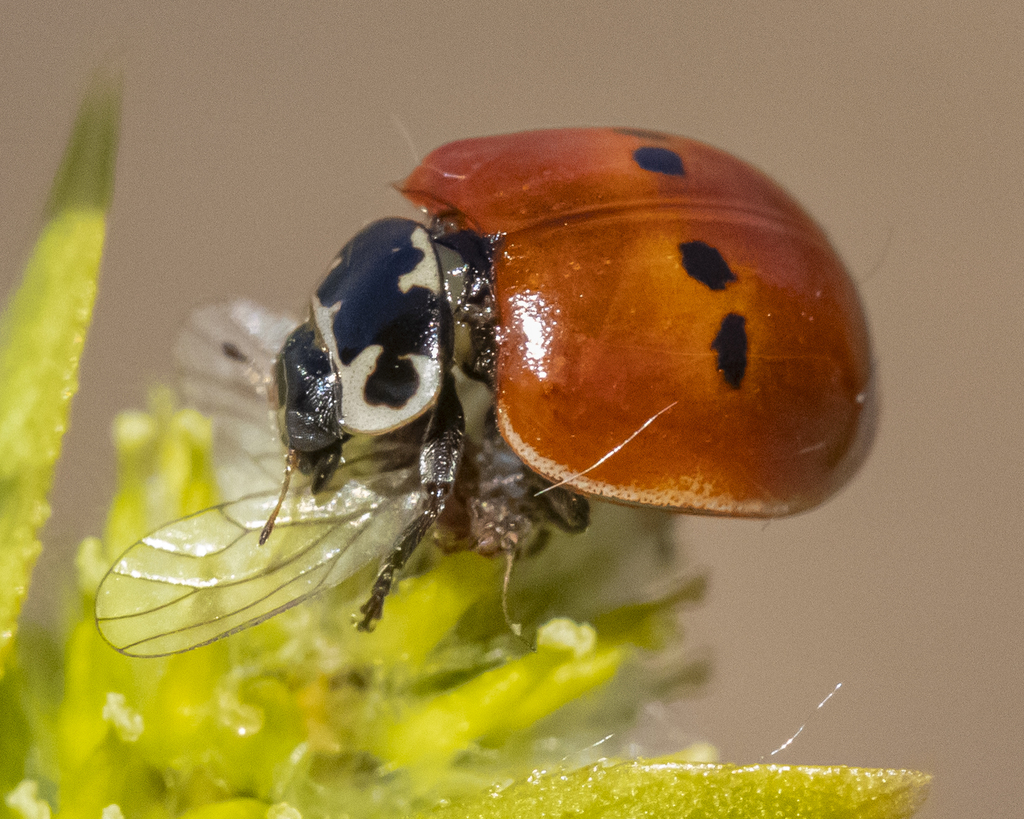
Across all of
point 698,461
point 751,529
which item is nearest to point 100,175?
point 698,461

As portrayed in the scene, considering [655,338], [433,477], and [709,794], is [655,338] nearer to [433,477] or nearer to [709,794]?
[433,477]

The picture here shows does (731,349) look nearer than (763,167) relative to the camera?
Yes

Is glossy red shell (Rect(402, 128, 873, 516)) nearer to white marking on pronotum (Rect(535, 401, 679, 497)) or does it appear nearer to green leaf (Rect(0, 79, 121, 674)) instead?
white marking on pronotum (Rect(535, 401, 679, 497))

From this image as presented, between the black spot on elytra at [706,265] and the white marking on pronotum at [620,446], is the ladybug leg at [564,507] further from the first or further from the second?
the black spot on elytra at [706,265]

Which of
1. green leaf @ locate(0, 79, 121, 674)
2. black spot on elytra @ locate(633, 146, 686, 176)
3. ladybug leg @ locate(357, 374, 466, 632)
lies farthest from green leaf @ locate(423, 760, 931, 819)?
black spot on elytra @ locate(633, 146, 686, 176)

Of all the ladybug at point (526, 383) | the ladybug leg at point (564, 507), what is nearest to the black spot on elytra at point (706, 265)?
the ladybug at point (526, 383)

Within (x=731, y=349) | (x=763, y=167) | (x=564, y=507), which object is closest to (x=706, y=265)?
(x=731, y=349)

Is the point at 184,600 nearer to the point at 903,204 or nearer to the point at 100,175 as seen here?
the point at 100,175

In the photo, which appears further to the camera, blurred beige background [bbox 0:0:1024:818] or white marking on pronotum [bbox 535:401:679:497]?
blurred beige background [bbox 0:0:1024:818]
